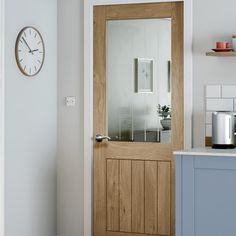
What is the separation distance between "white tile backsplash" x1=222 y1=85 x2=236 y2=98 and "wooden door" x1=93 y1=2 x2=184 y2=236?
13.2 inches

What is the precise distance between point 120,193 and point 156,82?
3.14 feet

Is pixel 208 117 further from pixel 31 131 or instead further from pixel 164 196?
pixel 31 131

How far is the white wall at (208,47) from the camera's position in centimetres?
422

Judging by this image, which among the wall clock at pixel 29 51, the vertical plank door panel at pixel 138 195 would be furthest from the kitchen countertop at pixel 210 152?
the wall clock at pixel 29 51

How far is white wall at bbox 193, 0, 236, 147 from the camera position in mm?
4219

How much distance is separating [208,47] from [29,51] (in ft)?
4.52

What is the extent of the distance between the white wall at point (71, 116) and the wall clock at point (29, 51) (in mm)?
356

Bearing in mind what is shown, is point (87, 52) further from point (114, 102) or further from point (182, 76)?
point (182, 76)

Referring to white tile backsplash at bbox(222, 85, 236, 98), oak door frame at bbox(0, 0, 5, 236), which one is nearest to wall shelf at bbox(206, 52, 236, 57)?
white tile backsplash at bbox(222, 85, 236, 98)

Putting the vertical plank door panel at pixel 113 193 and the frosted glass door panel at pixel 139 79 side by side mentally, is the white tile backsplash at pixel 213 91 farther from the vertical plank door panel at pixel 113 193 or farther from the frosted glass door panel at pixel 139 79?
the vertical plank door panel at pixel 113 193

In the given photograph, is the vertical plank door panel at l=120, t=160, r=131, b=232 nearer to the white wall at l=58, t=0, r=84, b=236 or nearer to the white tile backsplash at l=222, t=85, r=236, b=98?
the white wall at l=58, t=0, r=84, b=236

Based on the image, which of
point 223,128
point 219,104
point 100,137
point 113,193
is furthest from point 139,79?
point 113,193

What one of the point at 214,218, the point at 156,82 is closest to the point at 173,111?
the point at 156,82

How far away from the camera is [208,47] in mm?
4273
